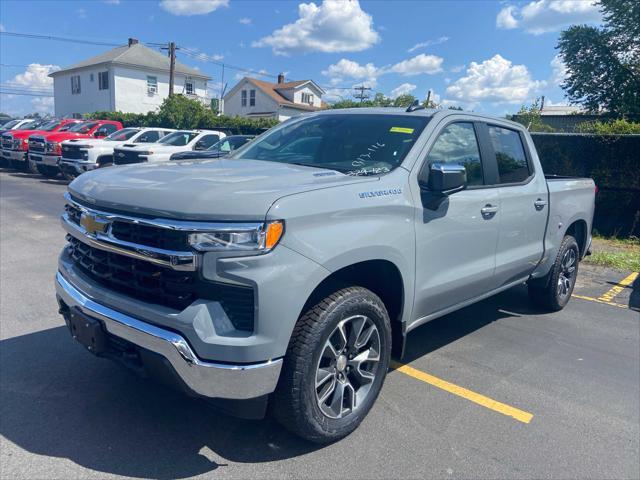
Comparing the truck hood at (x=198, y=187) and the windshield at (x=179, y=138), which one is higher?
the windshield at (x=179, y=138)

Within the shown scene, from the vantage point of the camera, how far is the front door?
3.44m

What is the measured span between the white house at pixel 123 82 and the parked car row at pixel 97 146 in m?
25.6

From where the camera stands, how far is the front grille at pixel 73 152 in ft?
49.1

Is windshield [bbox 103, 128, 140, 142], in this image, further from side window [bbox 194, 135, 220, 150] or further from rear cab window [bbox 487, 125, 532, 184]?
rear cab window [bbox 487, 125, 532, 184]

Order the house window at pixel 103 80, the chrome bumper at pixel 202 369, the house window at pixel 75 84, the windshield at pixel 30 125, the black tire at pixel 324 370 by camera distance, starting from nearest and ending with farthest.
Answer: the chrome bumper at pixel 202 369 < the black tire at pixel 324 370 < the windshield at pixel 30 125 < the house window at pixel 103 80 < the house window at pixel 75 84

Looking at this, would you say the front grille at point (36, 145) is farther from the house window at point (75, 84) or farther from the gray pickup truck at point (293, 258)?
the house window at point (75, 84)

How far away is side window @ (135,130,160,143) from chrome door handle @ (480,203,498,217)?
15.1 metres

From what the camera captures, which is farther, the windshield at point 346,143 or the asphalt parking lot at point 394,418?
the windshield at point 346,143

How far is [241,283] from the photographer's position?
2.39m

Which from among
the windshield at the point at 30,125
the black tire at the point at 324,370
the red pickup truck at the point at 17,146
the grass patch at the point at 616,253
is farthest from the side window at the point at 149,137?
the black tire at the point at 324,370

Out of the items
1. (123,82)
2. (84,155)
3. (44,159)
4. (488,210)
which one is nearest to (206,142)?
(84,155)

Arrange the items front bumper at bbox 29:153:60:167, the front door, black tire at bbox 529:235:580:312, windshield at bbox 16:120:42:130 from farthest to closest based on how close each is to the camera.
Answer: windshield at bbox 16:120:42:130
front bumper at bbox 29:153:60:167
black tire at bbox 529:235:580:312
the front door

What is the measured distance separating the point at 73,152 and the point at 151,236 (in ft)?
46.9

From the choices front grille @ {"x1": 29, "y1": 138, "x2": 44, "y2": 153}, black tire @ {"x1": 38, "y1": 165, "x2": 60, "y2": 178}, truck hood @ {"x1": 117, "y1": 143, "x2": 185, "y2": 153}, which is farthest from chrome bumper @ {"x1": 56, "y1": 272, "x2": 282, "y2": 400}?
front grille @ {"x1": 29, "y1": 138, "x2": 44, "y2": 153}
